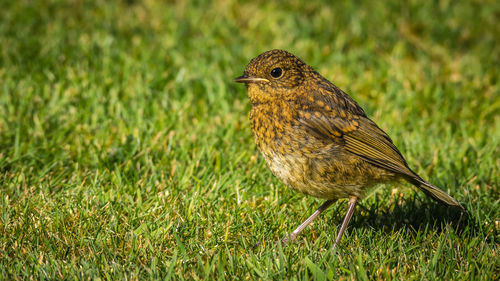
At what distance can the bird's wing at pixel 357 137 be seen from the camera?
4.05 m

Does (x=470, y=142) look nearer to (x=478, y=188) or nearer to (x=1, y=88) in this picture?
(x=478, y=188)

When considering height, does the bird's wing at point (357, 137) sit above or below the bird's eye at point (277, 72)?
below

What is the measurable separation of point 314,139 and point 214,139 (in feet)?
A: 5.25

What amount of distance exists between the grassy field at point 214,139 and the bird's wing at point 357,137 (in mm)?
392

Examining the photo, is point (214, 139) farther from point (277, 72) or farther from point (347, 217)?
point (347, 217)

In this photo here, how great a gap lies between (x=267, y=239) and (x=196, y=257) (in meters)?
0.55

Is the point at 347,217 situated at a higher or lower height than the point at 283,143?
lower

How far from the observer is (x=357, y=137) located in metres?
4.14

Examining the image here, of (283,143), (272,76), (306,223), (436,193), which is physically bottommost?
(306,223)

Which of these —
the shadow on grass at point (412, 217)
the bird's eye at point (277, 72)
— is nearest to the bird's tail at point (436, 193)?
the shadow on grass at point (412, 217)

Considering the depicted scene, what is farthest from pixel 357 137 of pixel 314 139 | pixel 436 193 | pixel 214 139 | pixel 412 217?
pixel 214 139

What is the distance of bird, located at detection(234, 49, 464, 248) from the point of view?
13.1 ft

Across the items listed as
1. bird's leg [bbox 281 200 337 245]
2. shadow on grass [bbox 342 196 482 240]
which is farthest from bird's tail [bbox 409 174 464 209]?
bird's leg [bbox 281 200 337 245]

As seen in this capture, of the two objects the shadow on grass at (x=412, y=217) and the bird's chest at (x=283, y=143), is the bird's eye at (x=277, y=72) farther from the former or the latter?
the shadow on grass at (x=412, y=217)
